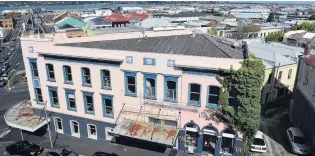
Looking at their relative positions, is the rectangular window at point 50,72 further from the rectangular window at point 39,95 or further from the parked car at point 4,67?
the parked car at point 4,67

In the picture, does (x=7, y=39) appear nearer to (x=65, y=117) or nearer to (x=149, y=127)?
(x=65, y=117)

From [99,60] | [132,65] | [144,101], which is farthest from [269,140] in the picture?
[99,60]

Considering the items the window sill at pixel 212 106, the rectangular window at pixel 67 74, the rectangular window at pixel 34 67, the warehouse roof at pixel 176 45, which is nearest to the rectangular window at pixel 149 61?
the warehouse roof at pixel 176 45

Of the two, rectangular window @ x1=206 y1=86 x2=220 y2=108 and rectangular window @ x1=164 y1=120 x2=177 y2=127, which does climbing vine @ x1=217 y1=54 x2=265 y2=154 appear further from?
rectangular window @ x1=164 y1=120 x2=177 y2=127

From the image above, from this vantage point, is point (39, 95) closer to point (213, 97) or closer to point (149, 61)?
point (149, 61)

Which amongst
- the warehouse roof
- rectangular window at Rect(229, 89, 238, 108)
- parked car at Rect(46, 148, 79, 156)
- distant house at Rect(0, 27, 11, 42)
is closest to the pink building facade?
the warehouse roof
